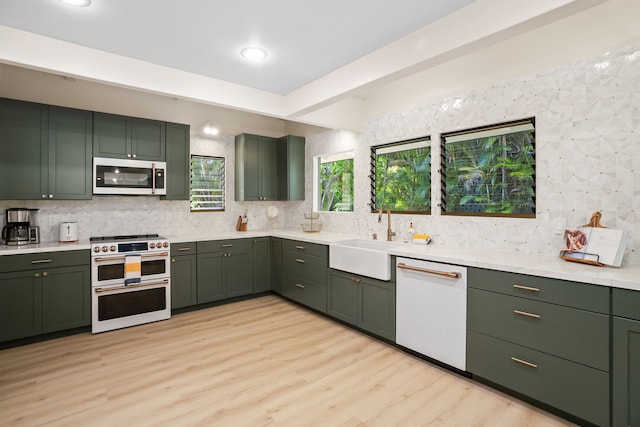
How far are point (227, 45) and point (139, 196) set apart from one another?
2.54 meters

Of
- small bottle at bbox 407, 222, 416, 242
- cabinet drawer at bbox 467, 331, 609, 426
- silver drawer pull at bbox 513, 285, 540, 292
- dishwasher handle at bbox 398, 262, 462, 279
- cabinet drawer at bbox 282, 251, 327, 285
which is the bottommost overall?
cabinet drawer at bbox 467, 331, 609, 426

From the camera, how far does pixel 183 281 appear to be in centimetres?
399

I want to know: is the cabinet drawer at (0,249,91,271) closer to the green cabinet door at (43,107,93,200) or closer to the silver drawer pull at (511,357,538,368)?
the green cabinet door at (43,107,93,200)

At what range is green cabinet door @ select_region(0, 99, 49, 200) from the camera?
3230 millimetres

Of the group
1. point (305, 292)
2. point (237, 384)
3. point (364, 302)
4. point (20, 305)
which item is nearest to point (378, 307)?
point (364, 302)

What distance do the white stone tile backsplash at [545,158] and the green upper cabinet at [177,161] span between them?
0.42 m

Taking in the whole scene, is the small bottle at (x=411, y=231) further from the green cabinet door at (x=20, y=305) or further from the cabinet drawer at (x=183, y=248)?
the green cabinet door at (x=20, y=305)

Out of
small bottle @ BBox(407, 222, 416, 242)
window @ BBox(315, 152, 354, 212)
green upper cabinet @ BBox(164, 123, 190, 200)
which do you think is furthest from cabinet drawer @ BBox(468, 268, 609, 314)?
green upper cabinet @ BBox(164, 123, 190, 200)

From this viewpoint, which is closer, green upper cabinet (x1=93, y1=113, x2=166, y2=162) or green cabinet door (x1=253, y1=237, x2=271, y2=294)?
green upper cabinet (x1=93, y1=113, x2=166, y2=162)

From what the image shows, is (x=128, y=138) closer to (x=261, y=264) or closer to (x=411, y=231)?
(x=261, y=264)

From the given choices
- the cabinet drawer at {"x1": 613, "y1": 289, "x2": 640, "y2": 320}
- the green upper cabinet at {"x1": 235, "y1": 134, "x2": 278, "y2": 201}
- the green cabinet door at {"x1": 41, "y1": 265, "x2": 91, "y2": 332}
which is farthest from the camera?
the green upper cabinet at {"x1": 235, "y1": 134, "x2": 278, "y2": 201}

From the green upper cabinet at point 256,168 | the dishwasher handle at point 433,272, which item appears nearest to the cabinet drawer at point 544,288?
the dishwasher handle at point 433,272

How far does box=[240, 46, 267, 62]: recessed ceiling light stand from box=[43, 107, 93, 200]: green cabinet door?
6.85 feet

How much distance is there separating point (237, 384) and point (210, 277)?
1930mm
